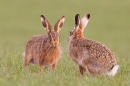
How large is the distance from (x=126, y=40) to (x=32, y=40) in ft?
52.1

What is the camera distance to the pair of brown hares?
8.47m

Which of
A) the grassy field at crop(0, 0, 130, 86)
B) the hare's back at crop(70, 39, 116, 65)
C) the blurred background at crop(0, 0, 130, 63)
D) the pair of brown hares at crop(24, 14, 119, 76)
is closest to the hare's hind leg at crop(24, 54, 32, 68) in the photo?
the pair of brown hares at crop(24, 14, 119, 76)

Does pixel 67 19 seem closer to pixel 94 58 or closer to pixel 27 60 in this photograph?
pixel 27 60

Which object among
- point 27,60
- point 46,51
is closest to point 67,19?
point 27,60

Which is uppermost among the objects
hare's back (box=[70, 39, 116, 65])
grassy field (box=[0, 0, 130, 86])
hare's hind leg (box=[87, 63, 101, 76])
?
grassy field (box=[0, 0, 130, 86])

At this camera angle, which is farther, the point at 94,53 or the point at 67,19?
the point at 67,19

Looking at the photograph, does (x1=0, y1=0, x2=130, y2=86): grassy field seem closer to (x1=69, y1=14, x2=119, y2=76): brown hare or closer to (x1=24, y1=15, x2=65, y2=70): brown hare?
(x1=24, y1=15, x2=65, y2=70): brown hare

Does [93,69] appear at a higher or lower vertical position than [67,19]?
lower

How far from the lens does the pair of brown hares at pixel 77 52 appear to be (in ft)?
27.8

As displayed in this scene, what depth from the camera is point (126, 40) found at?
25734 mm

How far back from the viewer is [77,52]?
29.5 feet

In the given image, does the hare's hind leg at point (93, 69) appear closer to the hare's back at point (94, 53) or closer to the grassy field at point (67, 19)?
the hare's back at point (94, 53)

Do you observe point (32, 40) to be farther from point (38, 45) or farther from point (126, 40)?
point (126, 40)

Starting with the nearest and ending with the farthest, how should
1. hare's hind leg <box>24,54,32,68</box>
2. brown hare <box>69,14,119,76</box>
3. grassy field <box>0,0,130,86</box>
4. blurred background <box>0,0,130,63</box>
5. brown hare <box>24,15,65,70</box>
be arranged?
brown hare <box>69,14,119,76</box> → brown hare <box>24,15,65,70</box> → hare's hind leg <box>24,54,32,68</box> → grassy field <box>0,0,130,86</box> → blurred background <box>0,0,130,63</box>
